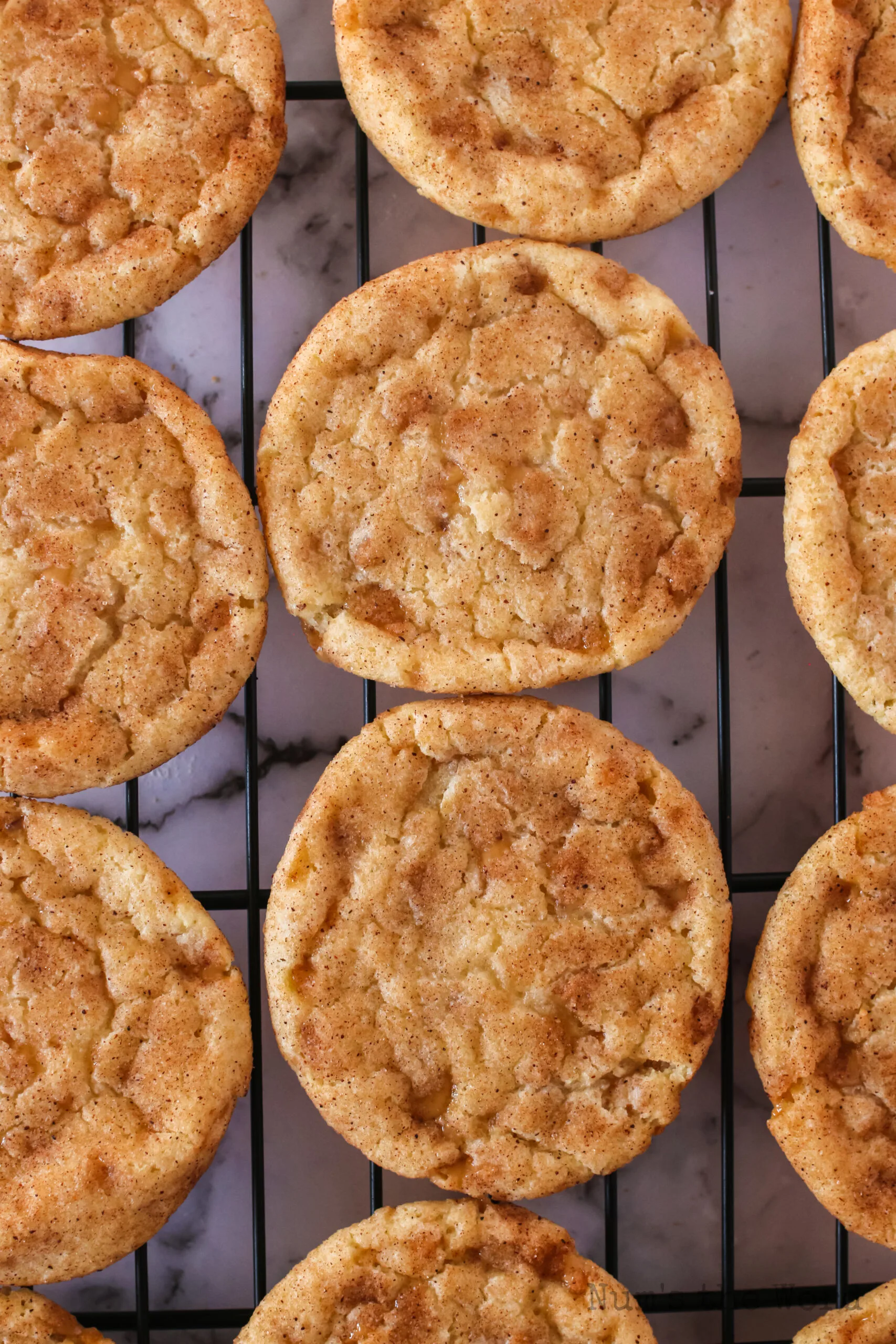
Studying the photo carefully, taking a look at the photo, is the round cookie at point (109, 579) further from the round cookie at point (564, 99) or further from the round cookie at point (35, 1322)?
the round cookie at point (35, 1322)

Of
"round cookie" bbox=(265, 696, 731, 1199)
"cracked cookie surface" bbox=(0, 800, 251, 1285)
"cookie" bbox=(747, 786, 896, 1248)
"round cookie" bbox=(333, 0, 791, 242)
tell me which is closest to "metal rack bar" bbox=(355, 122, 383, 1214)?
"round cookie" bbox=(333, 0, 791, 242)

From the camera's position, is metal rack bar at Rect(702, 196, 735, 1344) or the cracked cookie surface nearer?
the cracked cookie surface

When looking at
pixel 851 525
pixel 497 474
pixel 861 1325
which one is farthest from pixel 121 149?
pixel 861 1325

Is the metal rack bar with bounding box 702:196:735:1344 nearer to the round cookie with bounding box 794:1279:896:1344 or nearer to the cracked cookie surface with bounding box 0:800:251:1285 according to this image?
the round cookie with bounding box 794:1279:896:1344

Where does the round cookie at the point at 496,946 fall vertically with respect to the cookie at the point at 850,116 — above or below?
below

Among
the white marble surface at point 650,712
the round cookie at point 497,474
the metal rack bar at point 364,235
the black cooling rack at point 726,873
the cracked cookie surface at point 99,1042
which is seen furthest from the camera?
the white marble surface at point 650,712

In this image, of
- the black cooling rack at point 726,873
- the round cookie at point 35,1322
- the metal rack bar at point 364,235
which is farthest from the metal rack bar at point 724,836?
the round cookie at point 35,1322
